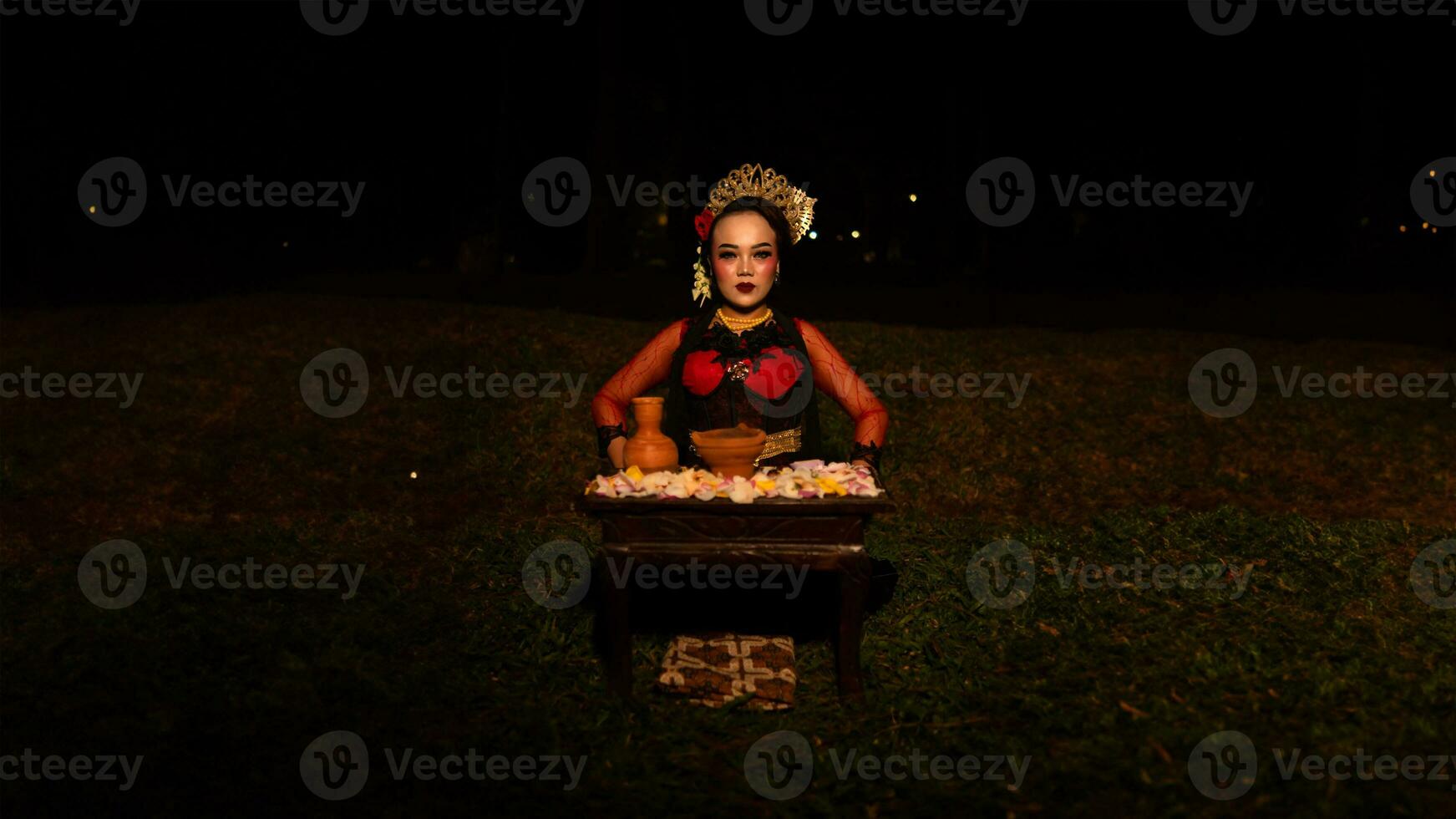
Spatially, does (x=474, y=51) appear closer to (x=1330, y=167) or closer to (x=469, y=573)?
(x=469, y=573)

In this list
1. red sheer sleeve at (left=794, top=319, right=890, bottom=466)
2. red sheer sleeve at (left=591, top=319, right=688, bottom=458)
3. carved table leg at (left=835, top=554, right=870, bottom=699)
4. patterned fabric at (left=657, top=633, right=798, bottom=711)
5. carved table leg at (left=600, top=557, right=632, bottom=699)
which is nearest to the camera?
carved table leg at (left=835, top=554, right=870, bottom=699)

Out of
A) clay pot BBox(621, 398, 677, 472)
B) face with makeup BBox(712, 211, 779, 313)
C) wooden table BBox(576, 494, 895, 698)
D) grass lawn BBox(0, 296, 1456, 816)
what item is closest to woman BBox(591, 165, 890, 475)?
face with makeup BBox(712, 211, 779, 313)

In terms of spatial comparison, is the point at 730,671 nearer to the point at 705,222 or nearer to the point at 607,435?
the point at 607,435

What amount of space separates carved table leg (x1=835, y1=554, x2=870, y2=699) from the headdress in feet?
5.16

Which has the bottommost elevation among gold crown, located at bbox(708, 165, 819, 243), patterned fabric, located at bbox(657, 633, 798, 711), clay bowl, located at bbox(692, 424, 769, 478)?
patterned fabric, located at bbox(657, 633, 798, 711)

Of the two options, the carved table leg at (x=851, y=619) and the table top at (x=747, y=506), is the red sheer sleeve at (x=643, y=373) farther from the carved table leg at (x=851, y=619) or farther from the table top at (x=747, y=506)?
the carved table leg at (x=851, y=619)

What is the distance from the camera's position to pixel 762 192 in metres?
5.25

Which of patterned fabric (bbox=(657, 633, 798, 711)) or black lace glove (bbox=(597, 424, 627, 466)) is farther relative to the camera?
black lace glove (bbox=(597, 424, 627, 466))

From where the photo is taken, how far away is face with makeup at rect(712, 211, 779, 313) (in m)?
5.05

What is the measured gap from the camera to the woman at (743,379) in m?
5.05

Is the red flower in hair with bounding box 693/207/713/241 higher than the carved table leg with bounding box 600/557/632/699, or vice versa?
the red flower in hair with bounding box 693/207/713/241

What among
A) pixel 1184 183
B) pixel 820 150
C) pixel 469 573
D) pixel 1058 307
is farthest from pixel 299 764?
pixel 1184 183

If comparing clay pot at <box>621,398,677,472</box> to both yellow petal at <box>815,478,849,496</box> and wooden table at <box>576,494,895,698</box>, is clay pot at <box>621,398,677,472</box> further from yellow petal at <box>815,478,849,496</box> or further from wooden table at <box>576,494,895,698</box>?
yellow petal at <box>815,478,849,496</box>

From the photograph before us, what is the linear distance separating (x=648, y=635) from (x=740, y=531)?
1.55m
